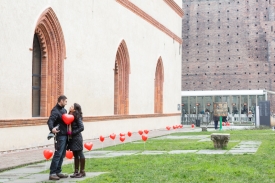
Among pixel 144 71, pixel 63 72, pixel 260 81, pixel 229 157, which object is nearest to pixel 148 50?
pixel 144 71

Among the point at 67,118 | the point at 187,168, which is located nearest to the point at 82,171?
the point at 67,118

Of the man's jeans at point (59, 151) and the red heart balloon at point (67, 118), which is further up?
the red heart balloon at point (67, 118)

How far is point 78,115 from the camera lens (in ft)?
29.8

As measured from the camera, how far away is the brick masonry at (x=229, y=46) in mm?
55531

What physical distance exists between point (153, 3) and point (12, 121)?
16301mm

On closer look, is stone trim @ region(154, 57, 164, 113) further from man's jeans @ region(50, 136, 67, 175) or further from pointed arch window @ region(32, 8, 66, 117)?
man's jeans @ region(50, 136, 67, 175)

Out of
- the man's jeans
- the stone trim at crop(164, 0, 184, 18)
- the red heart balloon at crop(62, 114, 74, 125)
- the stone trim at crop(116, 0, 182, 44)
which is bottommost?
the man's jeans

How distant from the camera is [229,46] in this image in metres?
56.8

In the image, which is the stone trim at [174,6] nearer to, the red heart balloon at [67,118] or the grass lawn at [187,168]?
the grass lawn at [187,168]

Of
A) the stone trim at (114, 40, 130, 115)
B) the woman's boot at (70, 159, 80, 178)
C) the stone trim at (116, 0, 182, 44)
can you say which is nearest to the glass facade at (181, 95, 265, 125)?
the stone trim at (116, 0, 182, 44)

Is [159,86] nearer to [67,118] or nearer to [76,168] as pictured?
[76,168]

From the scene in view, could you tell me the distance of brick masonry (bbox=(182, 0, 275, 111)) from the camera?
55531 mm

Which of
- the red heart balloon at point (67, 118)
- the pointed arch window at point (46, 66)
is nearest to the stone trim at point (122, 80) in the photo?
the pointed arch window at point (46, 66)

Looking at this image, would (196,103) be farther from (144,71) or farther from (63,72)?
(63,72)
